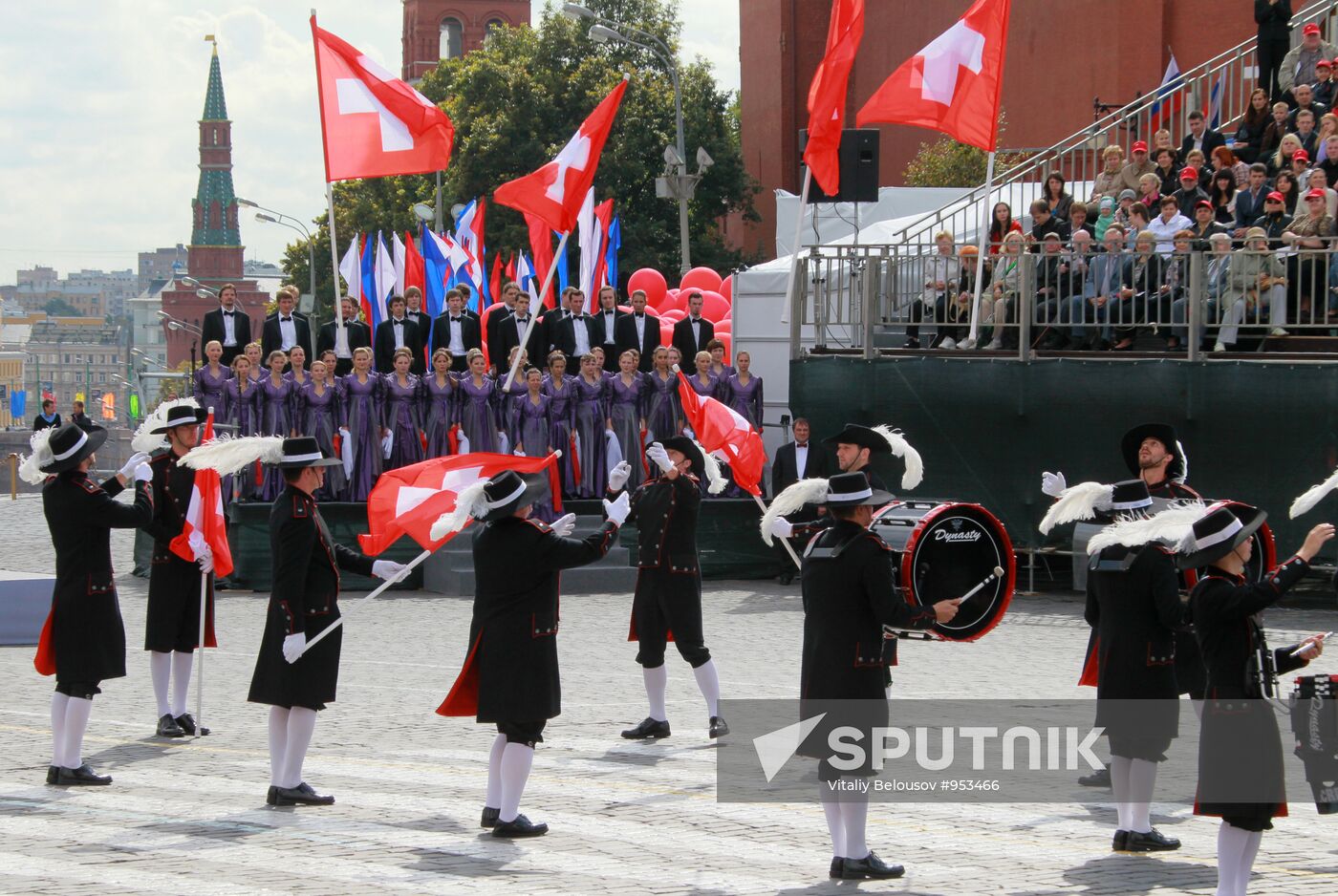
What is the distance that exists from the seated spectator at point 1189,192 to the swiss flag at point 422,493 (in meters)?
10.2

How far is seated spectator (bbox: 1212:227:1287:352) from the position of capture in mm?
16156

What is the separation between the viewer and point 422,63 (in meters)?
124

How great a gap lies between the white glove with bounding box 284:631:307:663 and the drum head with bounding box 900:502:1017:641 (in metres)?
3.01

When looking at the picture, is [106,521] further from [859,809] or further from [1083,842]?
[1083,842]

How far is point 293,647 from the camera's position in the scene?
9.08 meters

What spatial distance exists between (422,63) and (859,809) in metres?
121

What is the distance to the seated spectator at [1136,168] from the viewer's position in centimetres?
1900

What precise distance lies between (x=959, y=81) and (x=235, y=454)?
→ 10462 mm

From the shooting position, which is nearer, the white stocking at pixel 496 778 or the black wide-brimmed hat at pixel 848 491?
the black wide-brimmed hat at pixel 848 491

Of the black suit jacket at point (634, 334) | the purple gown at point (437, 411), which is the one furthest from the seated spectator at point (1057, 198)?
the purple gown at point (437, 411)

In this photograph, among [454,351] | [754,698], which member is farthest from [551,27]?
[754,698]

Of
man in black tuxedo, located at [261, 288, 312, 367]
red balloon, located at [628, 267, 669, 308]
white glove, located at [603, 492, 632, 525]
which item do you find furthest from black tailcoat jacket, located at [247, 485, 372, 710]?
red balloon, located at [628, 267, 669, 308]

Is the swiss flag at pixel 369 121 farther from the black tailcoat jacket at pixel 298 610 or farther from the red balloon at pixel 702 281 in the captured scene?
the red balloon at pixel 702 281

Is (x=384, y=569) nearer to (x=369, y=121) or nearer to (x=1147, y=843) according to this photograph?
(x=1147, y=843)
